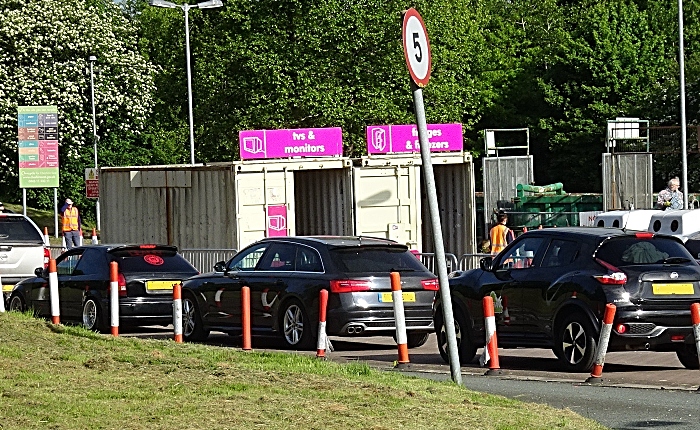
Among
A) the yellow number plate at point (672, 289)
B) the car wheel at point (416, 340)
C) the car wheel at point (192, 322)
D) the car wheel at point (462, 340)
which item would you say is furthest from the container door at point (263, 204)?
the yellow number plate at point (672, 289)

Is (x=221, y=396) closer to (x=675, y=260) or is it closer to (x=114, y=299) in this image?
(x=675, y=260)

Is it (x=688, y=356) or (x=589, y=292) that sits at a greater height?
(x=589, y=292)

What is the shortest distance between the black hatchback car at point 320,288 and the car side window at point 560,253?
2.66m

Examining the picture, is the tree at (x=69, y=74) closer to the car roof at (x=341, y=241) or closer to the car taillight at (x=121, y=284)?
the car taillight at (x=121, y=284)

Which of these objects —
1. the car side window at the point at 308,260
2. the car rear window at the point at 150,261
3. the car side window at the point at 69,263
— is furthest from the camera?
the car side window at the point at 69,263

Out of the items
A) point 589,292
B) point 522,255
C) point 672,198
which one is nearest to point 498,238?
point 672,198

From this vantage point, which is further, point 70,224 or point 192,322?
point 70,224

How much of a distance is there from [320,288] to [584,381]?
15.2 feet

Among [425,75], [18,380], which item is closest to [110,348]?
[18,380]

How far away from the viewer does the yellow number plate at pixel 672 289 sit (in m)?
15.2

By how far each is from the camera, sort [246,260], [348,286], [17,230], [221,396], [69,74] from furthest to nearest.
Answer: [69,74]
[17,230]
[246,260]
[348,286]
[221,396]

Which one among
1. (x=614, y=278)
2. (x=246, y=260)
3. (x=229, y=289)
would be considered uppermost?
(x=246, y=260)

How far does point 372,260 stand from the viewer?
60.1 feet

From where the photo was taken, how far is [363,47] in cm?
5691
